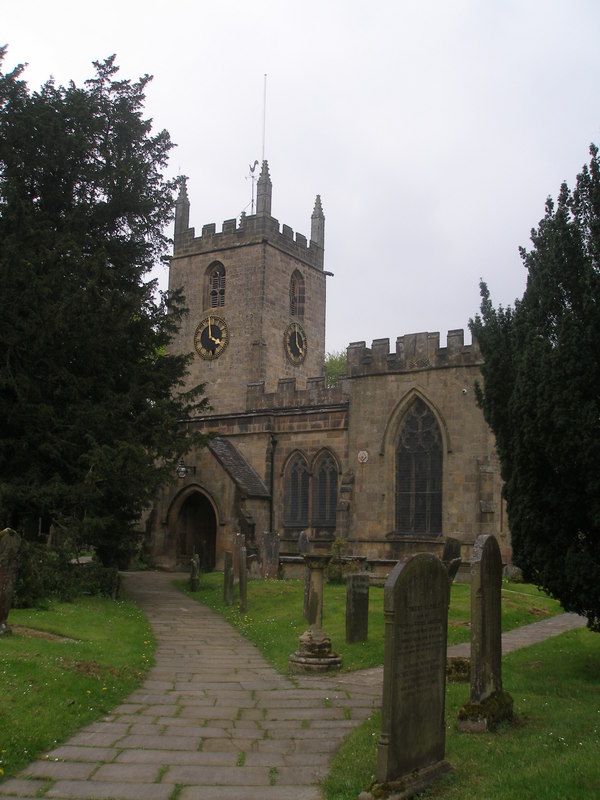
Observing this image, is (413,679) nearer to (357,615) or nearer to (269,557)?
(357,615)

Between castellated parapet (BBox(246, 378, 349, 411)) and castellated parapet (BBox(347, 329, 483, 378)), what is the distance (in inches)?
39.2

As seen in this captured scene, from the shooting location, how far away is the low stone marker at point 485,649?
7410 millimetres

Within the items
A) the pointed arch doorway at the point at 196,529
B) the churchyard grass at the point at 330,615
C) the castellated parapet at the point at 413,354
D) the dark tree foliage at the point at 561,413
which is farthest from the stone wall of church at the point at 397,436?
the dark tree foliage at the point at 561,413

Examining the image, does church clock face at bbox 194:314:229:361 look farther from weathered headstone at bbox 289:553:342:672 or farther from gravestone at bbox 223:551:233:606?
weathered headstone at bbox 289:553:342:672

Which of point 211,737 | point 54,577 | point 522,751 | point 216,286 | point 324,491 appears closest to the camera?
point 522,751

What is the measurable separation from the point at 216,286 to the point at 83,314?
1887 cm

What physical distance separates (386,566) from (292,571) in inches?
101

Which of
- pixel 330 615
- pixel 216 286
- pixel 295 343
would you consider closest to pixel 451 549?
pixel 330 615

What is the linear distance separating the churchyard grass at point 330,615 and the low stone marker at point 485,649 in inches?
148

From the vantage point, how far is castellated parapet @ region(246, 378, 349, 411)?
91.0 feet

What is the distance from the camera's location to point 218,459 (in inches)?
1062

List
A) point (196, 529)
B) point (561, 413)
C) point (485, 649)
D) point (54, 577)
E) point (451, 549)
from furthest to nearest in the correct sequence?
point (196, 529)
point (451, 549)
point (54, 577)
point (561, 413)
point (485, 649)

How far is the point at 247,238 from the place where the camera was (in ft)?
119

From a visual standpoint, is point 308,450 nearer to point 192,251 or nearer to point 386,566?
point 386,566
